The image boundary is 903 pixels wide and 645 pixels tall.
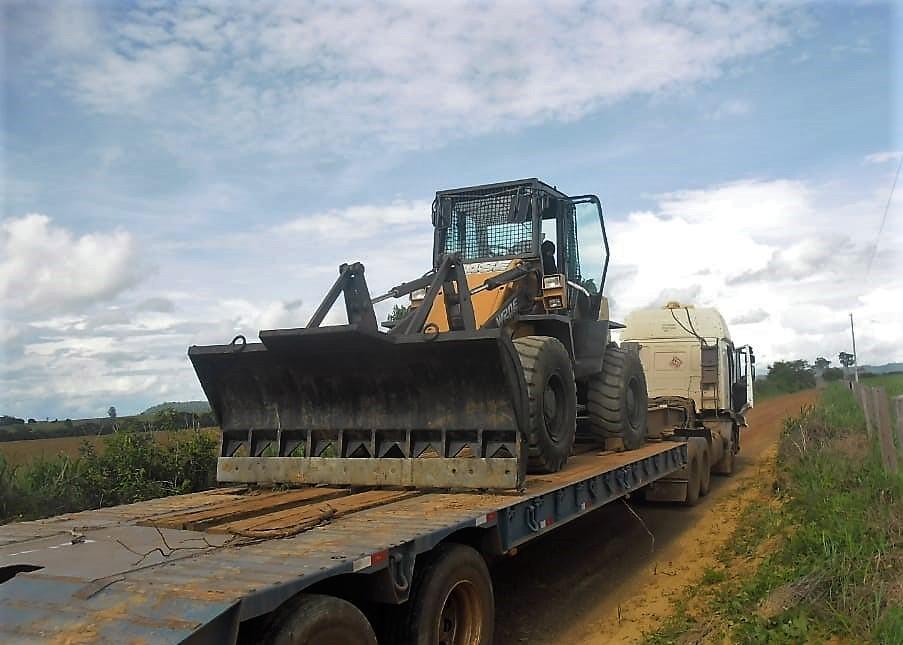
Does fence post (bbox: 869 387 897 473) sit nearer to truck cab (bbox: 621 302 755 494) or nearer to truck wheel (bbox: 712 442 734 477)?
truck cab (bbox: 621 302 755 494)

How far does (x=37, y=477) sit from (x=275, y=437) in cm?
410

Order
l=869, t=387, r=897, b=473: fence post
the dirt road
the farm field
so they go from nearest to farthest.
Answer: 1. the dirt road
2. l=869, t=387, r=897, b=473: fence post
3. the farm field

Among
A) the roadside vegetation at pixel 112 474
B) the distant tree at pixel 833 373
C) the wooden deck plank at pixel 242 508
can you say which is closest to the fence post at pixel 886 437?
the wooden deck plank at pixel 242 508

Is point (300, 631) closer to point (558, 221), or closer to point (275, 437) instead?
point (275, 437)

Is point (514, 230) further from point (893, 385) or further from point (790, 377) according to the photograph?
point (790, 377)

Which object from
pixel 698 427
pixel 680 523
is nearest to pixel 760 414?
pixel 698 427

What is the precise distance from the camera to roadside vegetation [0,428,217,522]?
28.3 feet

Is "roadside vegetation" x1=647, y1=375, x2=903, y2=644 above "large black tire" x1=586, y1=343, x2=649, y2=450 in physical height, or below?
below

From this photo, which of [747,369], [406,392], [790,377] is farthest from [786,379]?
[406,392]

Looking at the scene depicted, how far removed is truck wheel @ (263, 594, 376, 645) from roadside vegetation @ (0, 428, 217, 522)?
239 inches

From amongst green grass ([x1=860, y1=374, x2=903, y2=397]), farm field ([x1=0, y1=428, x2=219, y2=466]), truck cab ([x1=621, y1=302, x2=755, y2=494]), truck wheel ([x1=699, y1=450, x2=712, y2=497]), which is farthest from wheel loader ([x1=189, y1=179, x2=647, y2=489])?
truck cab ([x1=621, y1=302, x2=755, y2=494])

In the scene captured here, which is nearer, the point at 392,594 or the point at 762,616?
the point at 392,594

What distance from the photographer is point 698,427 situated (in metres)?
14.2

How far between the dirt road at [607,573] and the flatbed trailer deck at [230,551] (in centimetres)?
97
